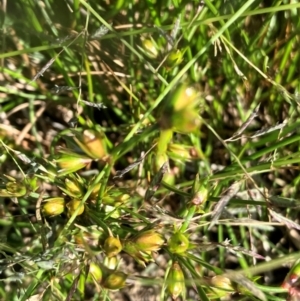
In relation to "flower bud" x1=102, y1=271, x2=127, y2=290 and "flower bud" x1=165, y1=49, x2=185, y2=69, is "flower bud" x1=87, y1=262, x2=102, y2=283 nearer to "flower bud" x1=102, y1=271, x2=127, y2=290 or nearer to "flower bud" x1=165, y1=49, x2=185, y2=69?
"flower bud" x1=102, y1=271, x2=127, y2=290

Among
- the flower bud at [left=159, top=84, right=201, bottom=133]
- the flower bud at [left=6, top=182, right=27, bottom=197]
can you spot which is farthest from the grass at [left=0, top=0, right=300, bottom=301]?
the flower bud at [left=159, top=84, right=201, bottom=133]

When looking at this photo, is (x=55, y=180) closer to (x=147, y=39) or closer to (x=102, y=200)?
(x=102, y=200)

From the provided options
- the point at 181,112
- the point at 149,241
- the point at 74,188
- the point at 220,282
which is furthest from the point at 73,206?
the point at 181,112

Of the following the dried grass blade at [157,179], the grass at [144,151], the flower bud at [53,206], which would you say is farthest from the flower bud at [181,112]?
the flower bud at [53,206]

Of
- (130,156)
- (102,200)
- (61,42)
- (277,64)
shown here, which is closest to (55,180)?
(102,200)

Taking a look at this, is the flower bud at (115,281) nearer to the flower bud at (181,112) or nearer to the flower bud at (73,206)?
the flower bud at (73,206)

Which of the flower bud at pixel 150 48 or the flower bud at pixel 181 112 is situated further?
the flower bud at pixel 150 48
